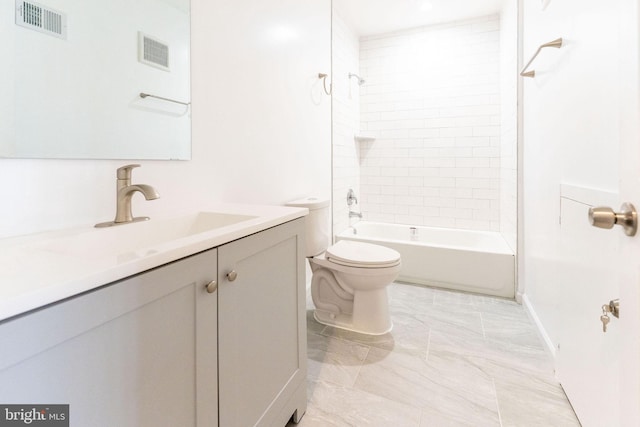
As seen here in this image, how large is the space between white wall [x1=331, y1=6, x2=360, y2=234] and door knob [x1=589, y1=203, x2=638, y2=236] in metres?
2.48

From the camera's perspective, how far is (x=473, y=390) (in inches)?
58.1

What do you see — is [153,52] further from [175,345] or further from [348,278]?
[348,278]

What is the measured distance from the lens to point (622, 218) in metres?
0.59

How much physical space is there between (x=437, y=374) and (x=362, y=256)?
74cm

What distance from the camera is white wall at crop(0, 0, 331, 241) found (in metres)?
0.94

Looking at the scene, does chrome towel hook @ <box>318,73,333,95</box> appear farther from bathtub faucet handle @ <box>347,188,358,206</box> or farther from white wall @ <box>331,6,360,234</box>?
bathtub faucet handle @ <box>347,188,358,206</box>

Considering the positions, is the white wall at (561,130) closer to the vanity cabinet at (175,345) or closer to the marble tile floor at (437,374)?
the marble tile floor at (437,374)

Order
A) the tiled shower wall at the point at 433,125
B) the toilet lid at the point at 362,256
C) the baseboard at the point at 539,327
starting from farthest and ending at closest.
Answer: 1. the tiled shower wall at the point at 433,125
2. the toilet lid at the point at 362,256
3. the baseboard at the point at 539,327

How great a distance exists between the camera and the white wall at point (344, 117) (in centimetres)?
306

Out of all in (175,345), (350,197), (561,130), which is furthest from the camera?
(350,197)

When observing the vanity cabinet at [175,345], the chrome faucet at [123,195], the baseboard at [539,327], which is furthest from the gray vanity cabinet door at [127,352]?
the baseboard at [539,327]

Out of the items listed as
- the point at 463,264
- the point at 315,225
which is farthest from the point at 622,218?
the point at 463,264

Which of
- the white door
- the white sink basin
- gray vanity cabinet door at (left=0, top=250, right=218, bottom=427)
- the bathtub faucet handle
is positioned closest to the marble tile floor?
the white door

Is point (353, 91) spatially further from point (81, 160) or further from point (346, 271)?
point (81, 160)
